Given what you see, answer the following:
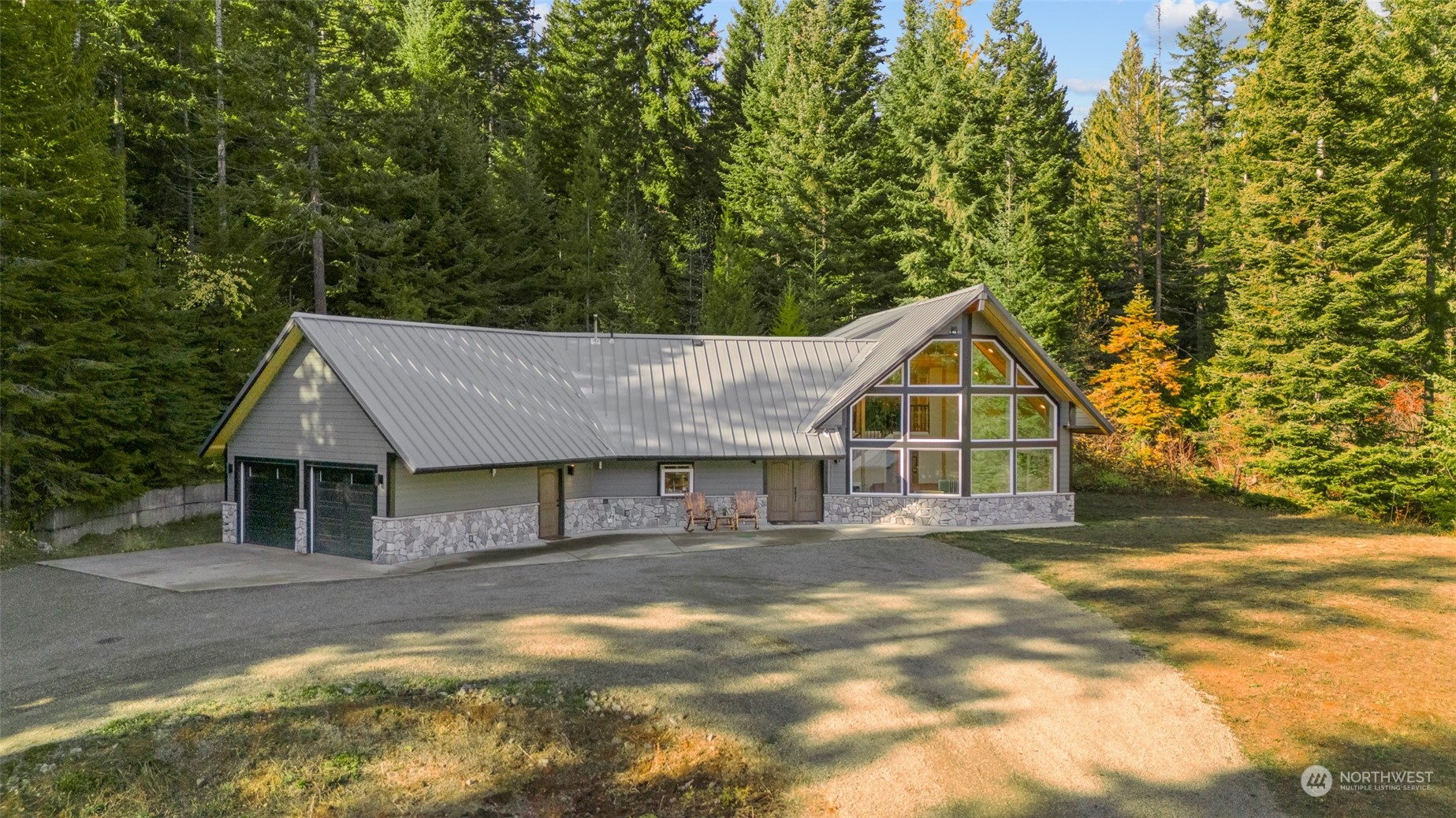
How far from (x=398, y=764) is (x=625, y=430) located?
45.0 feet

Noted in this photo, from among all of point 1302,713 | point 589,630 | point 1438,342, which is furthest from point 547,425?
point 1438,342

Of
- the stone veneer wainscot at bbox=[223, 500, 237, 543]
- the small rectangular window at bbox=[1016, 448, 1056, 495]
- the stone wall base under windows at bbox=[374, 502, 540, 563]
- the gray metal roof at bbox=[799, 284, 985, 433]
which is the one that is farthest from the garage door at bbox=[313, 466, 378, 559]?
the small rectangular window at bbox=[1016, 448, 1056, 495]

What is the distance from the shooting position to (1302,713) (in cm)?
917

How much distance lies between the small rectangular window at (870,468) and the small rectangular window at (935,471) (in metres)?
0.56

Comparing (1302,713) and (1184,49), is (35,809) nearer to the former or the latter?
(1302,713)

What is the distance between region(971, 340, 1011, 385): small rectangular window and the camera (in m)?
22.0

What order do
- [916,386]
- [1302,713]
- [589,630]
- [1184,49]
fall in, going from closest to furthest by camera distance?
[1302,713]
[589,630]
[916,386]
[1184,49]

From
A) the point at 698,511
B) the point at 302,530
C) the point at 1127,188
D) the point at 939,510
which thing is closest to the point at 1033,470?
the point at 939,510

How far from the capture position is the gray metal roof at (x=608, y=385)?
1783cm

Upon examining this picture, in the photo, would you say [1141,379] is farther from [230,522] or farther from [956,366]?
[230,522]

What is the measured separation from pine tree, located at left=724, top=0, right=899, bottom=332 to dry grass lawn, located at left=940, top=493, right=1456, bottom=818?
1641 centimetres

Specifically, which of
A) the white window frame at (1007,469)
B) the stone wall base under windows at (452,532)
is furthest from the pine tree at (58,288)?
the white window frame at (1007,469)

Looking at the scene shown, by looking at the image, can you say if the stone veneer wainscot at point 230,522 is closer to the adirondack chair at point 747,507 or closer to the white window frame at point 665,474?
the white window frame at point 665,474

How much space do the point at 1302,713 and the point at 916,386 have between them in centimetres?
1343
